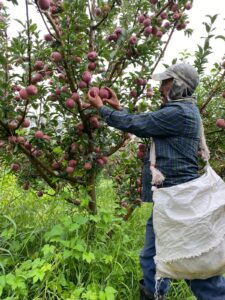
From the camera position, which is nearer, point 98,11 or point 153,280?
point 153,280

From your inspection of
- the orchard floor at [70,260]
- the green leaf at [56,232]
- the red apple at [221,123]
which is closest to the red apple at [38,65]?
the orchard floor at [70,260]

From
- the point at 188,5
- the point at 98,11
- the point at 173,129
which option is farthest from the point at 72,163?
the point at 188,5

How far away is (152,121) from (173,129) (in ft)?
0.40

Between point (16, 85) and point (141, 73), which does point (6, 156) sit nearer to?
point (16, 85)

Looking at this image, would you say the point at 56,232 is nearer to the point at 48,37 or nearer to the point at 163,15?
the point at 48,37

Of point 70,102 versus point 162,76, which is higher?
point 162,76

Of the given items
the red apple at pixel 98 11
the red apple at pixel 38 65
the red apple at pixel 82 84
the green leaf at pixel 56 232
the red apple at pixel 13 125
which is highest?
the red apple at pixel 98 11

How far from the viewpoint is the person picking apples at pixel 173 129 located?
1978 mm

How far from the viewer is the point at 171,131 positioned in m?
1.99

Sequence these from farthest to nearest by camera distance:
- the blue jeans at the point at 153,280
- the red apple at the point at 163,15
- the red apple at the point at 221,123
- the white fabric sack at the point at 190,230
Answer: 1. the red apple at the point at 221,123
2. the red apple at the point at 163,15
3. the blue jeans at the point at 153,280
4. the white fabric sack at the point at 190,230

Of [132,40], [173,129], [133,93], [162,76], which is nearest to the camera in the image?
[173,129]

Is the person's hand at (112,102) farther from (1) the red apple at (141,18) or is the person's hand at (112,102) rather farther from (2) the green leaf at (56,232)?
(2) the green leaf at (56,232)

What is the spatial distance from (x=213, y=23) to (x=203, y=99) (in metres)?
0.71

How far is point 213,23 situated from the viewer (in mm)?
2631
